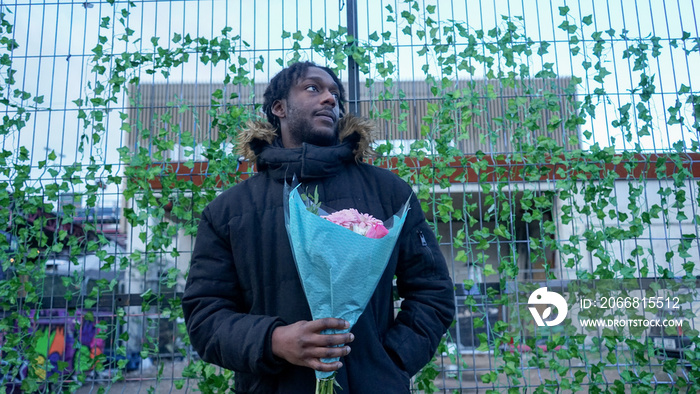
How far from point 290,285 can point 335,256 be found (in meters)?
0.35

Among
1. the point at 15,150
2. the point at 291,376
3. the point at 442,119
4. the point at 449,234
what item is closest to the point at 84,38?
the point at 15,150

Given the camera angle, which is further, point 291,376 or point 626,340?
point 626,340

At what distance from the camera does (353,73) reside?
3.40m

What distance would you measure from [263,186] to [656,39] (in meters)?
2.77

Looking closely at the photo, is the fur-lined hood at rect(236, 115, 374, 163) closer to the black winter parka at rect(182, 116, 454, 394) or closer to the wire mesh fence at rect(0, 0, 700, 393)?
the black winter parka at rect(182, 116, 454, 394)

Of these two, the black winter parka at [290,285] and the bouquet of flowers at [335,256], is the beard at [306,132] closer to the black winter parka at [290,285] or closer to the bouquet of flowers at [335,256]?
the black winter parka at [290,285]

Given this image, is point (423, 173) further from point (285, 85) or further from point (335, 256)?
point (335, 256)

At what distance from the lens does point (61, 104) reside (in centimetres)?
349

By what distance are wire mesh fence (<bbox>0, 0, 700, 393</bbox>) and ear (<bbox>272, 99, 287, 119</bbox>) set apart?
3.66ft

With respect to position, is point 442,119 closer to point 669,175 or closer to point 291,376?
point 669,175

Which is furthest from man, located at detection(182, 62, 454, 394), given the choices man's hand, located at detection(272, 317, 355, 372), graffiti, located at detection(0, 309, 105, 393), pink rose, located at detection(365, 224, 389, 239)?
graffiti, located at detection(0, 309, 105, 393)

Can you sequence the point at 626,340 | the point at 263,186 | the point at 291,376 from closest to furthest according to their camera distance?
the point at 291,376 < the point at 263,186 < the point at 626,340

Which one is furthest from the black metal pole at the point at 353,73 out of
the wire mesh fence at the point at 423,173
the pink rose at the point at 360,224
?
A: the pink rose at the point at 360,224

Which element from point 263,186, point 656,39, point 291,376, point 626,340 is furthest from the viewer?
point 656,39
